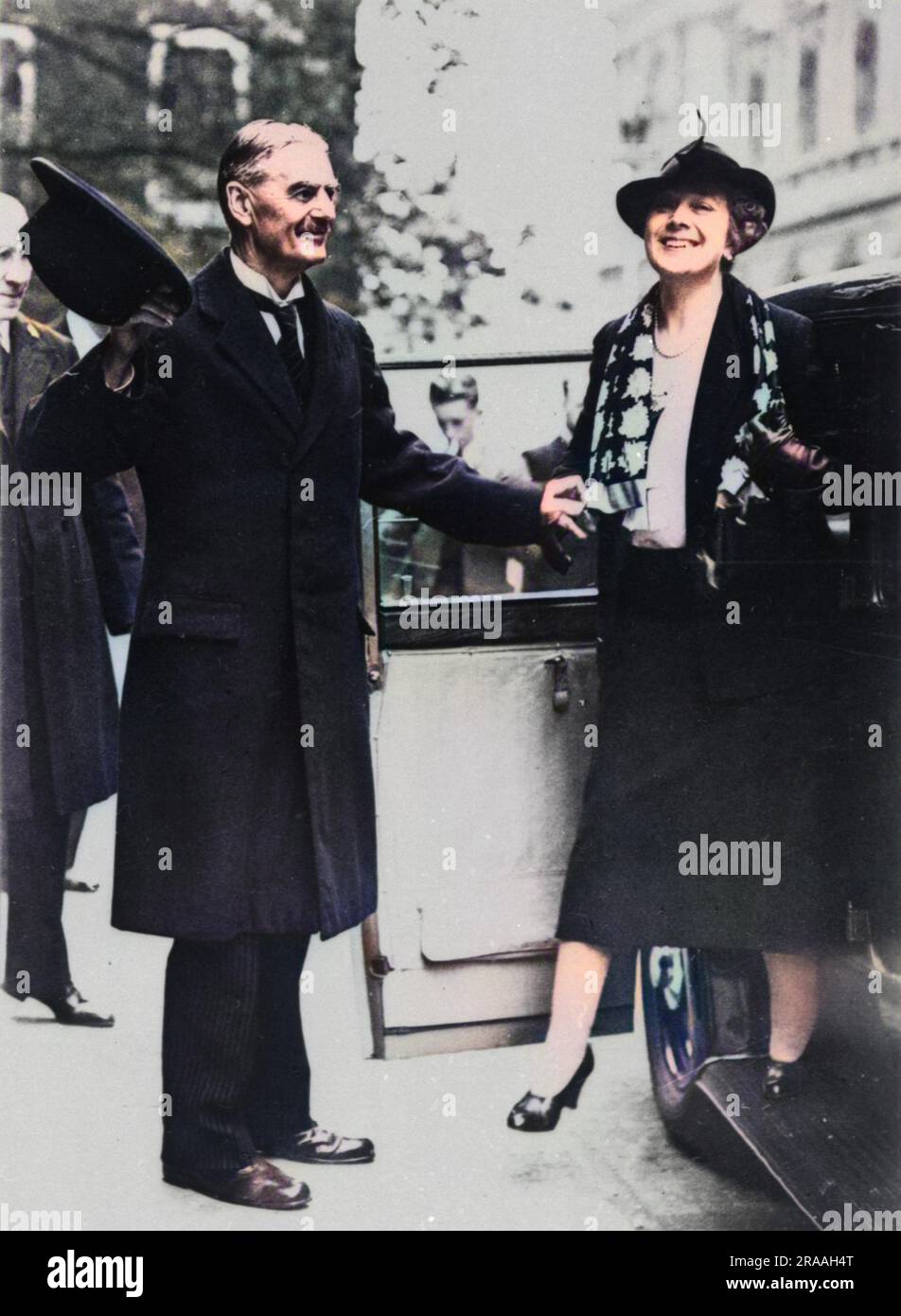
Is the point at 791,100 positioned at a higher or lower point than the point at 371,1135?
higher

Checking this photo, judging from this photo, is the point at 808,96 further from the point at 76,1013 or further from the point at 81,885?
the point at 76,1013

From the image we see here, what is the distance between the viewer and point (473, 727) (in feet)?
14.7

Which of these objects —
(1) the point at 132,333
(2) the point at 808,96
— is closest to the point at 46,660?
(1) the point at 132,333

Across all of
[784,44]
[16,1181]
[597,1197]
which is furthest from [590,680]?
[16,1181]

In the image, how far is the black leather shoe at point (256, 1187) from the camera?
447 centimetres

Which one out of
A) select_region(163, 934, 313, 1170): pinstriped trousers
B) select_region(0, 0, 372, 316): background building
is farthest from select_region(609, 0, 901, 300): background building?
select_region(163, 934, 313, 1170): pinstriped trousers

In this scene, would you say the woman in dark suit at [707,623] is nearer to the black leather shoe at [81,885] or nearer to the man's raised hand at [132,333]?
the man's raised hand at [132,333]

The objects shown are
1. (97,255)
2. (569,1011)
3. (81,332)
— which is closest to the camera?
(97,255)

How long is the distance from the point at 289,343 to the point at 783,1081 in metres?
2.27

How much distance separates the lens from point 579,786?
4.55 metres

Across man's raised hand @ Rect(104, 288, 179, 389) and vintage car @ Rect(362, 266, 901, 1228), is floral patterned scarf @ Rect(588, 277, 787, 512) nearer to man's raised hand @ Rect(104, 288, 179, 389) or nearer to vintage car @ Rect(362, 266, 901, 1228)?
vintage car @ Rect(362, 266, 901, 1228)

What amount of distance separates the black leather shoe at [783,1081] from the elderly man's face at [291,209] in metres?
2.39

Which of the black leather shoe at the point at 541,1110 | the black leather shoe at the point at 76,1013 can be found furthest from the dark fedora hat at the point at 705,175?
the black leather shoe at the point at 76,1013

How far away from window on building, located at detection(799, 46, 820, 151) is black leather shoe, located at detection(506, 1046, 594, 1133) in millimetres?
2453
